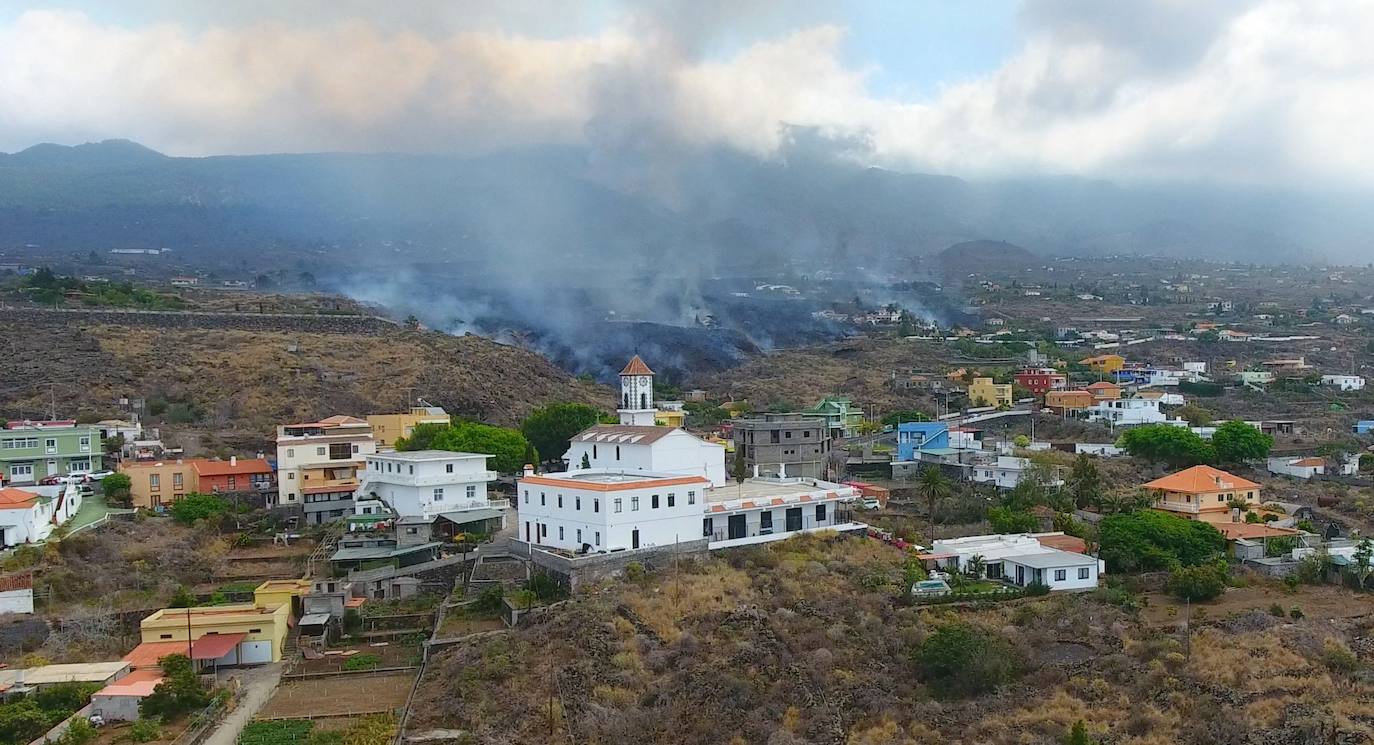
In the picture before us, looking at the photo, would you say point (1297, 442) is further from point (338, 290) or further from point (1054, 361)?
point (338, 290)

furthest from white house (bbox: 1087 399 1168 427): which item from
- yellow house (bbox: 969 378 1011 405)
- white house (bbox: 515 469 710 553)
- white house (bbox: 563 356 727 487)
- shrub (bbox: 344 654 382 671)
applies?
shrub (bbox: 344 654 382 671)

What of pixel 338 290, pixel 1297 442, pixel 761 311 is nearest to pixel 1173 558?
pixel 1297 442

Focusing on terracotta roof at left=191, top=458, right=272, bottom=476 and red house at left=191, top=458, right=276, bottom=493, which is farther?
terracotta roof at left=191, top=458, right=272, bottom=476

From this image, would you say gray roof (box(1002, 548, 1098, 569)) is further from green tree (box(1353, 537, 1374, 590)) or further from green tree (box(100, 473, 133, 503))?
green tree (box(100, 473, 133, 503))

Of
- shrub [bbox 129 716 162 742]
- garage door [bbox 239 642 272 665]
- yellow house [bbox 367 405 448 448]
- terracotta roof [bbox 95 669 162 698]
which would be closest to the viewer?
shrub [bbox 129 716 162 742]

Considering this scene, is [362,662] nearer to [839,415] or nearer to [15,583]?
[15,583]

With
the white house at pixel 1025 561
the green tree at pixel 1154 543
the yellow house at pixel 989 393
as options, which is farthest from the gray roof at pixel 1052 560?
the yellow house at pixel 989 393

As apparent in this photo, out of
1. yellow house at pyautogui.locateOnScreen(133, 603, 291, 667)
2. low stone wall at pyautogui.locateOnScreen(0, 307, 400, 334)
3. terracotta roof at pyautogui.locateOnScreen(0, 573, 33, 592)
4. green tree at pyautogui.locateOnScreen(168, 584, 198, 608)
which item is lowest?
yellow house at pyautogui.locateOnScreen(133, 603, 291, 667)
